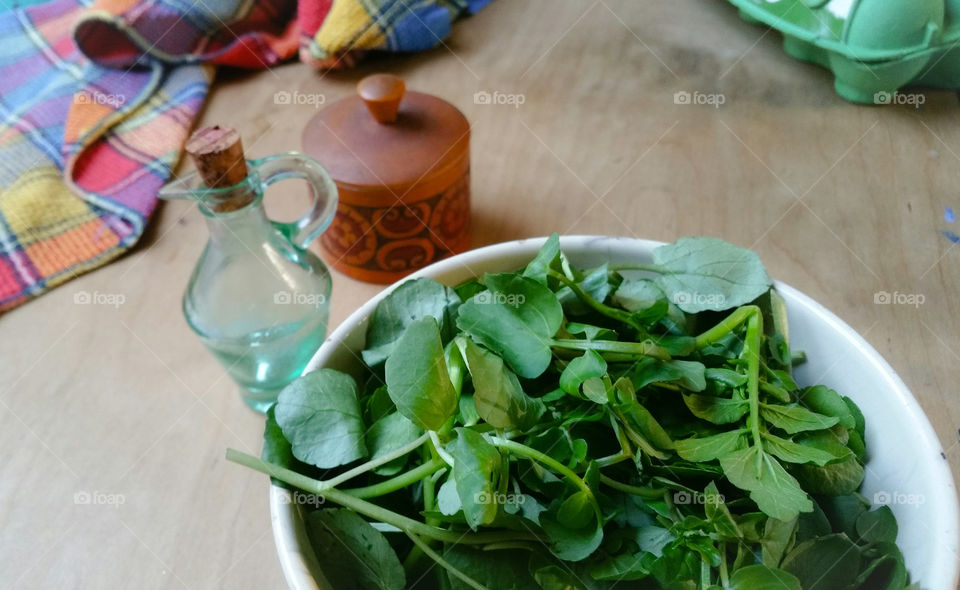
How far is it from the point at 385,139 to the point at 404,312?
0.19m

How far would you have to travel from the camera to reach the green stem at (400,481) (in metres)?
0.24

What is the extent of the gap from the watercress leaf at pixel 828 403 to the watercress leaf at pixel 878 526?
0.10ft

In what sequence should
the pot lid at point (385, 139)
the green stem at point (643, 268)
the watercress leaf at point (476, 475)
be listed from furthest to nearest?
the pot lid at point (385, 139)
the green stem at point (643, 268)
the watercress leaf at point (476, 475)

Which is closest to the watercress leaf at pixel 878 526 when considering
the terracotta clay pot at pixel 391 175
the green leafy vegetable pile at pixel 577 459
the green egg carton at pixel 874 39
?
the green leafy vegetable pile at pixel 577 459

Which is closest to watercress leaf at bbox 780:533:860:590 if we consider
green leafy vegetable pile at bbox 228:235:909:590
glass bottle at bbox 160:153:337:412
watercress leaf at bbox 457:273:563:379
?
green leafy vegetable pile at bbox 228:235:909:590

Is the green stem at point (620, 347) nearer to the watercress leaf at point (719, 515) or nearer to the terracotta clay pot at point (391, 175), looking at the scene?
the watercress leaf at point (719, 515)

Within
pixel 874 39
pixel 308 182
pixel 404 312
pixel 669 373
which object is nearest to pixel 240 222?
pixel 308 182

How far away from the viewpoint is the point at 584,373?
0.23 metres

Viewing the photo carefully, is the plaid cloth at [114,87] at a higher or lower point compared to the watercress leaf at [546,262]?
lower

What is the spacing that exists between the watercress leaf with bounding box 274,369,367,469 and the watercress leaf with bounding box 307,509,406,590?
0.02 metres

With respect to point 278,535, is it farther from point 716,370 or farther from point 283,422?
point 716,370

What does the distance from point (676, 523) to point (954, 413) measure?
0.82 feet

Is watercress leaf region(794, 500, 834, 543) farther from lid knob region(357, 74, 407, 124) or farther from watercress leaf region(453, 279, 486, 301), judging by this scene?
lid knob region(357, 74, 407, 124)

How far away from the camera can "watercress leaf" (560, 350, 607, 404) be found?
0.22m
